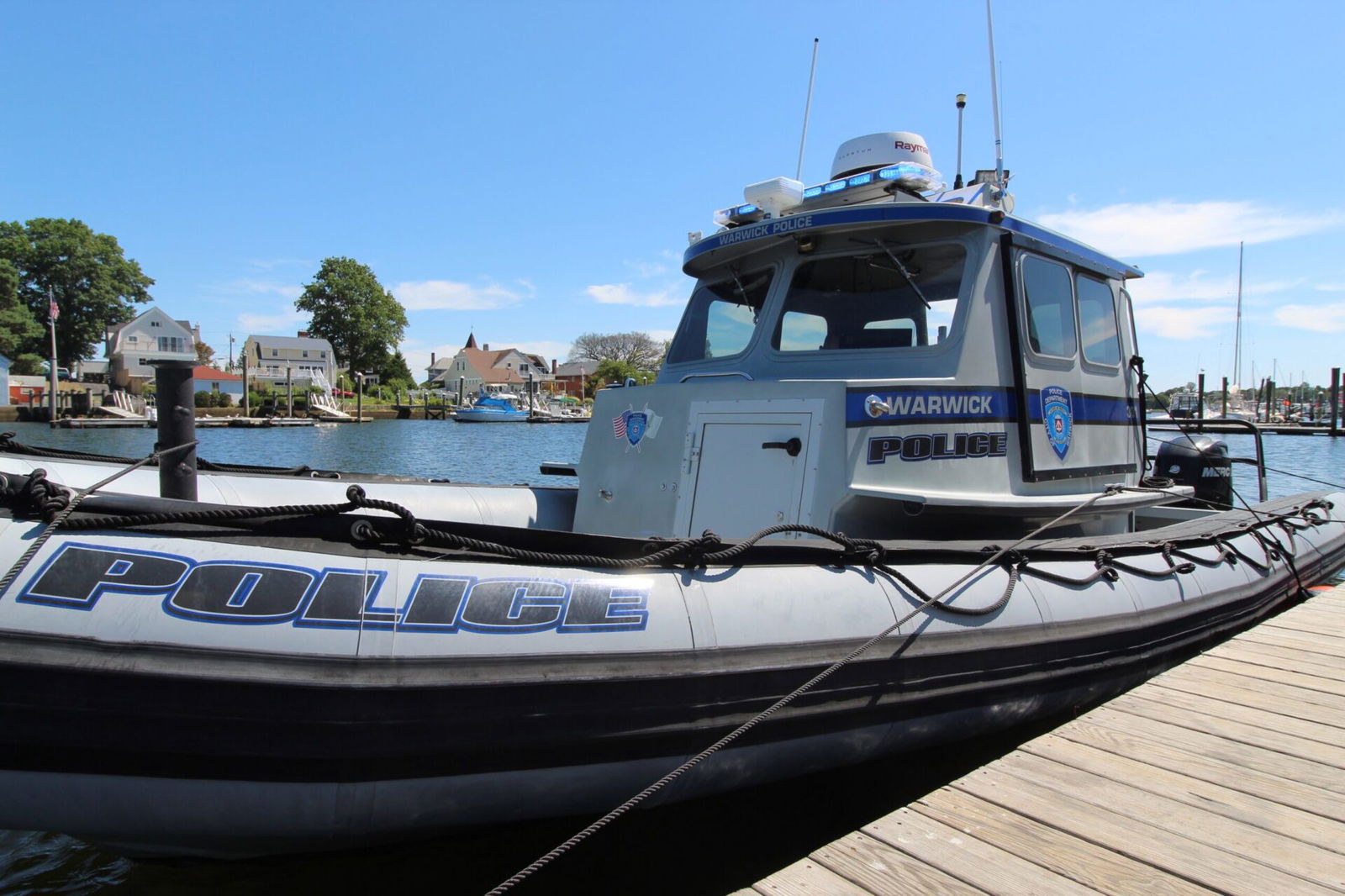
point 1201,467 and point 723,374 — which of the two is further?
point 1201,467

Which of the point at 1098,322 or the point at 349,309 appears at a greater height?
the point at 349,309

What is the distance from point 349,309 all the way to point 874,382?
70.9 m

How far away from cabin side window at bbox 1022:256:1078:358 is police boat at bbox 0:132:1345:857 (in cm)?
2

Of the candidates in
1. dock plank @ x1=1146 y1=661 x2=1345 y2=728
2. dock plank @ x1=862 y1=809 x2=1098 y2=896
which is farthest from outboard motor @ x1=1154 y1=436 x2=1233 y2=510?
dock plank @ x1=862 y1=809 x2=1098 y2=896

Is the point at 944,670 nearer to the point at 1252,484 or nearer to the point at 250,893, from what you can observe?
the point at 250,893

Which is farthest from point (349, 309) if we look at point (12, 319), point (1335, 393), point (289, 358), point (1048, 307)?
point (1048, 307)

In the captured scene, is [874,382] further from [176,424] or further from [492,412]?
[492,412]

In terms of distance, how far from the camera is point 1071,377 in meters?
4.70

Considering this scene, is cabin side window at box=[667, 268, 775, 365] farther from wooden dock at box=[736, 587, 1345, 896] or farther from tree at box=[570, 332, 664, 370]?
tree at box=[570, 332, 664, 370]

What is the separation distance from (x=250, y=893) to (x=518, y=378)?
9052cm

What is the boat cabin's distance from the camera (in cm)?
377

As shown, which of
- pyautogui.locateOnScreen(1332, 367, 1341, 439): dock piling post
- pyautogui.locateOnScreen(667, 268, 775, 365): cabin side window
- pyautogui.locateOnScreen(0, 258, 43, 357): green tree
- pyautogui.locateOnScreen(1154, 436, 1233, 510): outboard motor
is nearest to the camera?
pyautogui.locateOnScreen(667, 268, 775, 365): cabin side window

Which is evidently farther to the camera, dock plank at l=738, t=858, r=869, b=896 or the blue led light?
the blue led light

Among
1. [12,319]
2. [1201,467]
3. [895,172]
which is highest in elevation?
[12,319]
